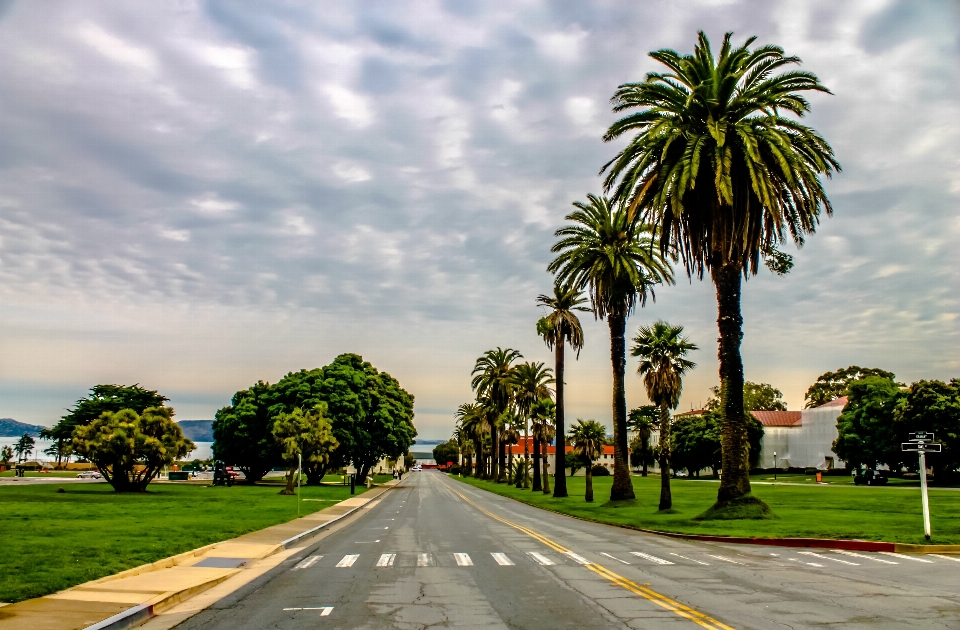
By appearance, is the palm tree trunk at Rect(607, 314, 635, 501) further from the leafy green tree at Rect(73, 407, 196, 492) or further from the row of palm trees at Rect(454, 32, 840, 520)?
the leafy green tree at Rect(73, 407, 196, 492)

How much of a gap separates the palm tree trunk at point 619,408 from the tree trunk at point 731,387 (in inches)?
478

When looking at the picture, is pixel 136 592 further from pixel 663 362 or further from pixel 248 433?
pixel 248 433

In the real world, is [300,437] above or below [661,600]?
above

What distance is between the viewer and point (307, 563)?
1809cm

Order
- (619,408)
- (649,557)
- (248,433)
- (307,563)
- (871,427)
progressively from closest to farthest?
(307,563), (649,557), (619,408), (248,433), (871,427)

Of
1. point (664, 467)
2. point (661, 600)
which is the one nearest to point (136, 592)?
point (661, 600)

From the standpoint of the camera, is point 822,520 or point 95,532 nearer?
point 95,532

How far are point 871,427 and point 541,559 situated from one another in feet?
252

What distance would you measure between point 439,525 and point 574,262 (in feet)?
67.2

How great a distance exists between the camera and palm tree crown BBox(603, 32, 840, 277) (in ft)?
96.0

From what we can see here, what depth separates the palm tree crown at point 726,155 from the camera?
96.0 feet

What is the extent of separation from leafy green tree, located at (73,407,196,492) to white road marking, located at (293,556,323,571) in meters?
35.2

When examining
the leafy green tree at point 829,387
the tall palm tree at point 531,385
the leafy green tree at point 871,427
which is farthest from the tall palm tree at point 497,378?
the leafy green tree at point 829,387

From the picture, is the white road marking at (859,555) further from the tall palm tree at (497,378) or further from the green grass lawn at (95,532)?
the tall palm tree at (497,378)
